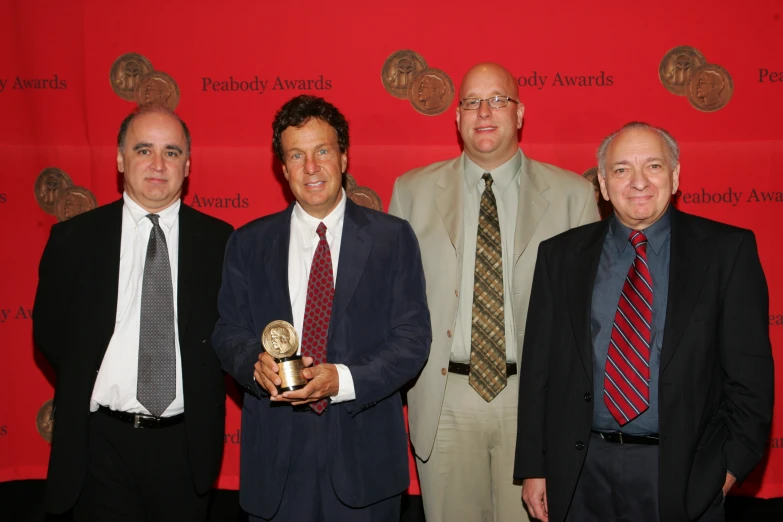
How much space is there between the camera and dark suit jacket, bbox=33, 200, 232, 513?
8.70ft

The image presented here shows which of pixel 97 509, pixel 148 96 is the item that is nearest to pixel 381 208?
pixel 148 96

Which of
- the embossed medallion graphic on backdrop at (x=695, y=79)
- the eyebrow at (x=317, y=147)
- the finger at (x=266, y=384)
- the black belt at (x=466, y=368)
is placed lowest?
the black belt at (x=466, y=368)

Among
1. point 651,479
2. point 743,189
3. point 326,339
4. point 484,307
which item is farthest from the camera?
point 743,189

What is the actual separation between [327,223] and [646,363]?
126cm

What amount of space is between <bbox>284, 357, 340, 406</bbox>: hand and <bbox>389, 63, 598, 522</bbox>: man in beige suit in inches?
25.7

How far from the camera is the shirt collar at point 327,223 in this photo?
267cm

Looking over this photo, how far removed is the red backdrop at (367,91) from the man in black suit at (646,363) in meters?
1.46

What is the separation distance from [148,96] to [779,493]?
433 cm

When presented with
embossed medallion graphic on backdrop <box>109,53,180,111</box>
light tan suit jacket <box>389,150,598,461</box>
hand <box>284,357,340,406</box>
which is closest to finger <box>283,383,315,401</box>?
hand <box>284,357,340,406</box>

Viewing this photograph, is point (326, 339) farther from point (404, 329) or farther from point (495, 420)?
point (495, 420)

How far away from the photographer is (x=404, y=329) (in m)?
2.56

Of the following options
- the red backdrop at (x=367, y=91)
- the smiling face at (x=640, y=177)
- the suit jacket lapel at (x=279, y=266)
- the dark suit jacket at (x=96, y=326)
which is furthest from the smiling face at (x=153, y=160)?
the smiling face at (x=640, y=177)

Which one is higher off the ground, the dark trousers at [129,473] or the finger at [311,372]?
the finger at [311,372]

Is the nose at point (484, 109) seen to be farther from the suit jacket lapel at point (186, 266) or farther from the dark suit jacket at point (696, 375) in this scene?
the suit jacket lapel at point (186, 266)
